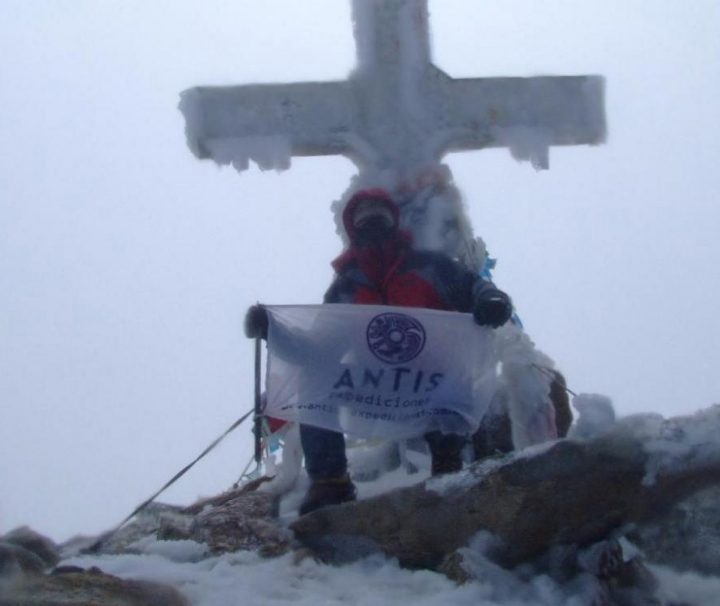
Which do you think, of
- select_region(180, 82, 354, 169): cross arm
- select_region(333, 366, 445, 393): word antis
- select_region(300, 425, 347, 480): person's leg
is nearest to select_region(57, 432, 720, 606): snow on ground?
select_region(300, 425, 347, 480): person's leg

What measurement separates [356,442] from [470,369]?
3.40 feet

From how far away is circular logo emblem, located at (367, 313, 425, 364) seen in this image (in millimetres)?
5387

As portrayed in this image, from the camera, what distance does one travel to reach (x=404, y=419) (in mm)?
5344

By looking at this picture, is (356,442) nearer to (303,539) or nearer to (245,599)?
(303,539)

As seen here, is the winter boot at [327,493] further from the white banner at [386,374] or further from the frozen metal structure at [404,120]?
the frozen metal structure at [404,120]

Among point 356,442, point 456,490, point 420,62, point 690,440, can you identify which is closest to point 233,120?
point 420,62

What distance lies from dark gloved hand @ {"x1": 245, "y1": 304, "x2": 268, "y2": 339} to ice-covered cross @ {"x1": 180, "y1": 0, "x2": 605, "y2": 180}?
1.21 m

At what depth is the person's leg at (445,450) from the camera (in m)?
5.30

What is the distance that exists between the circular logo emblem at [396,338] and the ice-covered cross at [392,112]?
1.31 metres

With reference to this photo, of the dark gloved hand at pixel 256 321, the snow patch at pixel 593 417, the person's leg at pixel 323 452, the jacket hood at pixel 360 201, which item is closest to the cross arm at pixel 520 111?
the jacket hood at pixel 360 201

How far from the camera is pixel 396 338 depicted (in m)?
5.38

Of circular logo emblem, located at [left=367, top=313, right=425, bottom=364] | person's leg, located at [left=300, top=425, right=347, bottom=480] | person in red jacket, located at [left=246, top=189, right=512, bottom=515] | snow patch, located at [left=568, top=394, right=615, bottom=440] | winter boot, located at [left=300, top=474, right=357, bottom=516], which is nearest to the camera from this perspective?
snow patch, located at [left=568, top=394, right=615, bottom=440]

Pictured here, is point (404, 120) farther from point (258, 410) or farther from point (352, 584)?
point (352, 584)

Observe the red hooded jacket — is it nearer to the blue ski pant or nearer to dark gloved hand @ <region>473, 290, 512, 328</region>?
dark gloved hand @ <region>473, 290, 512, 328</region>
